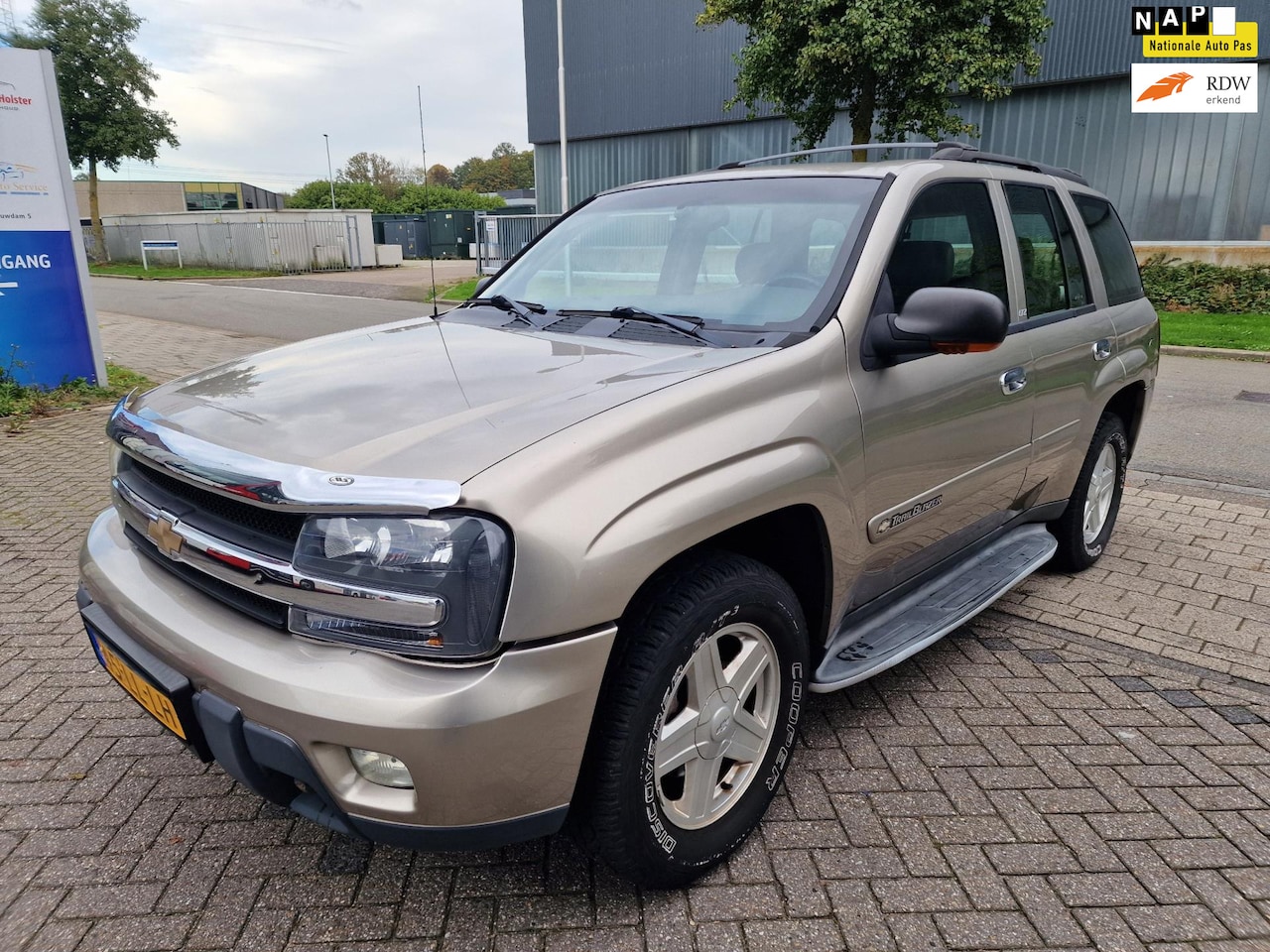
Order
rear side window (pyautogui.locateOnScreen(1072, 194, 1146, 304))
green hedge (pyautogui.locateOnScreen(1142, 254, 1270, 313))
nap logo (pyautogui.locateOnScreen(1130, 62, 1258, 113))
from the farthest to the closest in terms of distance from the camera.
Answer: nap logo (pyautogui.locateOnScreen(1130, 62, 1258, 113)), green hedge (pyautogui.locateOnScreen(1142, 254, 1270, 313)), rear side window (pyautogui.locateOnScreen(1072, 194, 1146, 304))

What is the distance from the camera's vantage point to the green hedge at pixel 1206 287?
15250 mm

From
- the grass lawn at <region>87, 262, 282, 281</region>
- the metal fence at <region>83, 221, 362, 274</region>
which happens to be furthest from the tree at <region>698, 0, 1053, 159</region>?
the grass lawn at <region>87, 262, 282, 281</region>

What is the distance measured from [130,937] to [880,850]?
1879 mm

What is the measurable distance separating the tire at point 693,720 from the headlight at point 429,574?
0.37 metres

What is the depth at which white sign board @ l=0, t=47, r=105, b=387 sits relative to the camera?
24.9 feet

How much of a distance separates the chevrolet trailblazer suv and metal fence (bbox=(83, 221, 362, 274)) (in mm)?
33695

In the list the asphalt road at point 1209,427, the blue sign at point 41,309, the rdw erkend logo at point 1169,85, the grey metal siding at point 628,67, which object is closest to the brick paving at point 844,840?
the asphalt road at point 1209,427

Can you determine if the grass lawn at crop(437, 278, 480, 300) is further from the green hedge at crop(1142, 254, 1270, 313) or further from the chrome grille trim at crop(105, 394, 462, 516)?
the chrome grille trim at crop(105, 394, 462, 516)

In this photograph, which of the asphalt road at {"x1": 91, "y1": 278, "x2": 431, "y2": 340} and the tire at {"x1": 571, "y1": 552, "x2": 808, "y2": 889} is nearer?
the tire at {"x1": 571, "y1": 552, "x2": 808, "y2": 889}

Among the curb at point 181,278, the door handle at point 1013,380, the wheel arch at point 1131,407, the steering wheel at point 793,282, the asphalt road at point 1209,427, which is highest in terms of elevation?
the steering wheel at point 793,282

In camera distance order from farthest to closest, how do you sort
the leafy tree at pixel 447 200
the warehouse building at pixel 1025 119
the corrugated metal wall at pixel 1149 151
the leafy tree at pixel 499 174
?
1. the leafy tree at pixel 499 174
2. the leafy tree at pixel 447 200
3. the warehouse building at pixel 1025 119
4. the corrugated metal wall at pixel 1149 151

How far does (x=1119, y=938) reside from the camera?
2.12 meters

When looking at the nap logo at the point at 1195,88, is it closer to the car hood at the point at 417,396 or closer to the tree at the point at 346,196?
the car hood at the point at 417,396

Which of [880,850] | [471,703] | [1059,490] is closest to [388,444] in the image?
[471,703]
